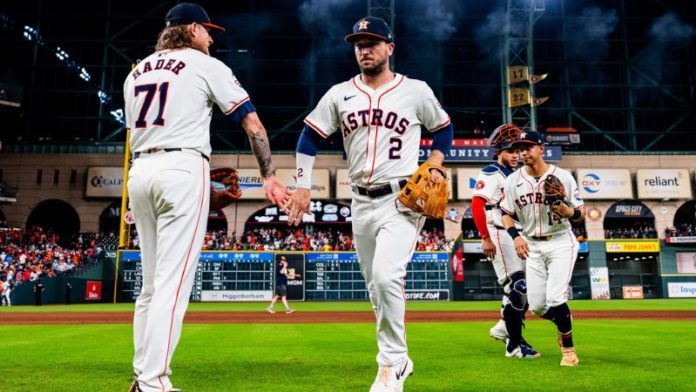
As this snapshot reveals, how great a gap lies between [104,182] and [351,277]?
19.2 m

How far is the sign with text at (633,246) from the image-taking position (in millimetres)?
33156

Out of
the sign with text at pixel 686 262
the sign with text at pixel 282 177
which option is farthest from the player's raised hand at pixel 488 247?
the sign with text at pixel 686 262

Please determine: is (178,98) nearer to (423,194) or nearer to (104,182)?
(423,194)

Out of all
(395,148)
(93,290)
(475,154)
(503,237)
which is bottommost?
(93,290)

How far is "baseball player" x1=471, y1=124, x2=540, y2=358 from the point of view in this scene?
577 centimetres

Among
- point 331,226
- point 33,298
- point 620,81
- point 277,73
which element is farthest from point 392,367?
point 620,81

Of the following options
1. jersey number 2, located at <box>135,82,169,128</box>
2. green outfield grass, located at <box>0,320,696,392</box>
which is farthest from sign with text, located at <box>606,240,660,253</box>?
jersey number 2, located at <box>135,82,169,128</box>

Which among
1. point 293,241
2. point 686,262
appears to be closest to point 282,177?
point 293,241

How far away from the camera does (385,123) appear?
3.84 meters

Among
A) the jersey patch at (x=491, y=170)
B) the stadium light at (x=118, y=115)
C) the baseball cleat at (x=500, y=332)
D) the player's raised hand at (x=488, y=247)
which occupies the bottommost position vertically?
the baseball cleat at (x=500, y=332)

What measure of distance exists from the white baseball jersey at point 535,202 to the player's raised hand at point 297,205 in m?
2.89

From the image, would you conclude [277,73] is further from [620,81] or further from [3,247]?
[620,81]

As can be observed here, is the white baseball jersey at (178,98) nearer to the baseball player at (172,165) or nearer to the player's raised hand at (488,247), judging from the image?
the baseball player at (172,165)

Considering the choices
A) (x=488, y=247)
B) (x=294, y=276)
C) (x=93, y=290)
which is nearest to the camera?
(x=488, y=247)
